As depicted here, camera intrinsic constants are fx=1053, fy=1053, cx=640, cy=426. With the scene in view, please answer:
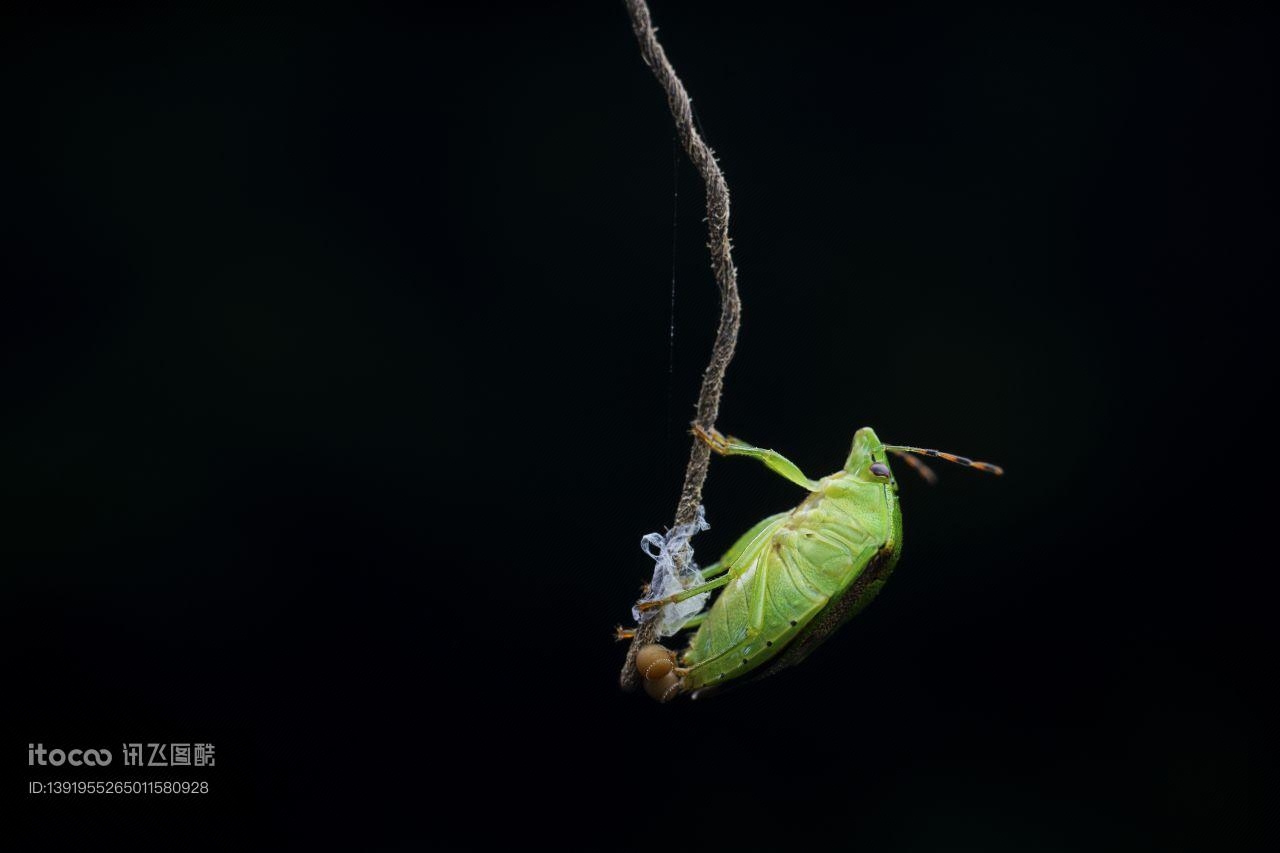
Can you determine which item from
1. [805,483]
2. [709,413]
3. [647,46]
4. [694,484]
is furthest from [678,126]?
[805,483]

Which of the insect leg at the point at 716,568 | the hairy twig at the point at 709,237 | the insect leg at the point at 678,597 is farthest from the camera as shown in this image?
the insect leg at the point at 716,568

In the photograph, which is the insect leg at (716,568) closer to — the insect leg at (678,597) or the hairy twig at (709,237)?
the insect leg at (678,597)

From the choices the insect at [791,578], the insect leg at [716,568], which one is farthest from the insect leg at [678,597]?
the insect leg at [716,568]

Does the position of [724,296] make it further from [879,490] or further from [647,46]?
[879,490]

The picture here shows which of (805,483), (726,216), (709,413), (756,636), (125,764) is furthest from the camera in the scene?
(125,764)

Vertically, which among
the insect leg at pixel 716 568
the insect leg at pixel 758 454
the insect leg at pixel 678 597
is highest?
the insect leg at pixel 758 454

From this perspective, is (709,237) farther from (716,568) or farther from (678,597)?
(716,568)
